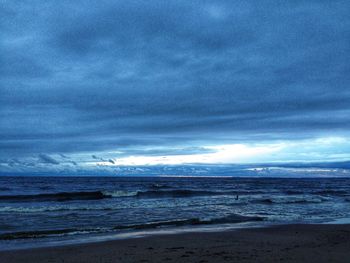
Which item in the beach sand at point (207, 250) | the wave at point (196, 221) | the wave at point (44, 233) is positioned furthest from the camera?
the wave at point (196, 221)

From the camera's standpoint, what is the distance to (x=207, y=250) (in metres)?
12.1

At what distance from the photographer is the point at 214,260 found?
10320 millimetres

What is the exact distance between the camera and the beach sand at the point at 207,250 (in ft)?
35.4

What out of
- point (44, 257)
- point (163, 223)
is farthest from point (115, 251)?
point (163, 223)

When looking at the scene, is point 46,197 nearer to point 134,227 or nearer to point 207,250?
point 134,227

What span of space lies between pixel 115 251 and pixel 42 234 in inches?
245

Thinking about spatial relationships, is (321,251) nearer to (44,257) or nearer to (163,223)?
(44,257)

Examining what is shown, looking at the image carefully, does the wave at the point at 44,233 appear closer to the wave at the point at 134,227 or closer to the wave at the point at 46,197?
the wave at the point at 134,227

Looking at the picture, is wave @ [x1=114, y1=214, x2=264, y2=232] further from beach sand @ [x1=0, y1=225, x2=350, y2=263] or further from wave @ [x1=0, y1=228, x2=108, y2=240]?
beach sand @ [x1=0, y1=225, x2=350, y2=263]

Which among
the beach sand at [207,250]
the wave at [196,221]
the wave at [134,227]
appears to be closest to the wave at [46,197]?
the wave at [196,221]

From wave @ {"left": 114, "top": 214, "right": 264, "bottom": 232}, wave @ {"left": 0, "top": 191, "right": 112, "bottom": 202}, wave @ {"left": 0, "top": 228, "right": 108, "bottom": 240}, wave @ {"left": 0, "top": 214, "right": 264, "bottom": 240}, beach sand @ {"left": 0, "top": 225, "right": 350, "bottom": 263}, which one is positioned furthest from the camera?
wave @ {"left": 0, "top": 191, "right": 112, "bottom": 202}

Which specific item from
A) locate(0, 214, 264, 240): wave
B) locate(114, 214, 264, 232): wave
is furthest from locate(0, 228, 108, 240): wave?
locate(114, 214, 264, 232): wave

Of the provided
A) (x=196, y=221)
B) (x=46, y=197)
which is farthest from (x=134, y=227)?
(x=46, y=197)

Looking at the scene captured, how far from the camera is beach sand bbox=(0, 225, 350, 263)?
10.8 m
